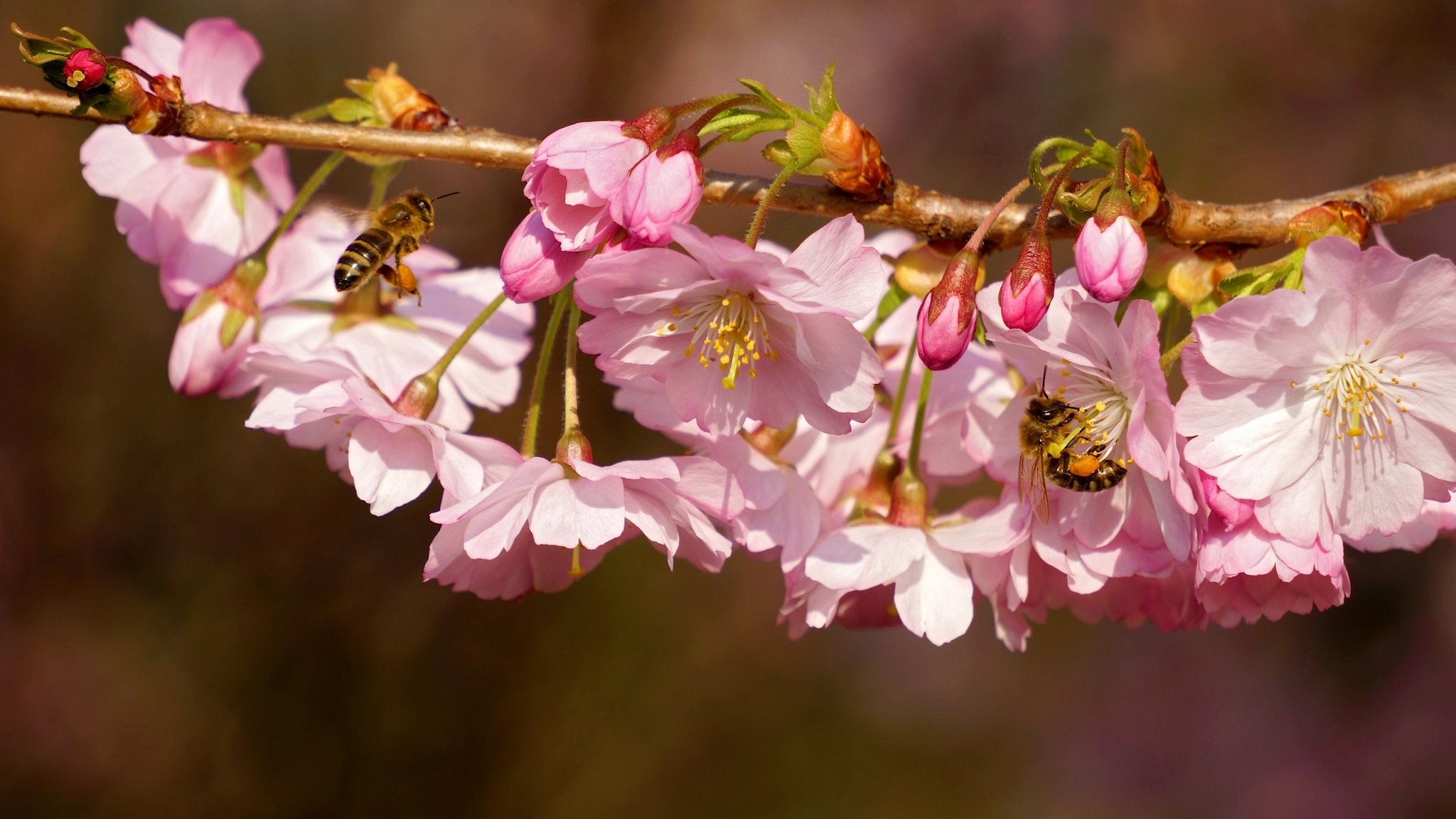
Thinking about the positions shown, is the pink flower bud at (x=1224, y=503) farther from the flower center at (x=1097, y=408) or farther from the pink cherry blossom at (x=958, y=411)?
the pink cherry blossom at (x=958, y=411)

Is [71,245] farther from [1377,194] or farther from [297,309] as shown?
[1377,194]

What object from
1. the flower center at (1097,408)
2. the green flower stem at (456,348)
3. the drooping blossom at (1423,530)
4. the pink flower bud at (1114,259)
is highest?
the pink flower bud at (1114,259)

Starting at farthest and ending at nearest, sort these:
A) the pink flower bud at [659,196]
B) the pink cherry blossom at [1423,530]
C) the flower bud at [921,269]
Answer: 1. the flower bud at [921,269]
2. the pink cherry blossom at [1423,530]
3. the pink flower bud at [659,196]

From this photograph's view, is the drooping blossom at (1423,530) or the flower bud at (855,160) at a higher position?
the flower bud at (855,160)

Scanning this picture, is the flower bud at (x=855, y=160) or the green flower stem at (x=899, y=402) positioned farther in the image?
the green flower stem at (x=899, y=402)

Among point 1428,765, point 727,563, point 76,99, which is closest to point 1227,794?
point 1428,765

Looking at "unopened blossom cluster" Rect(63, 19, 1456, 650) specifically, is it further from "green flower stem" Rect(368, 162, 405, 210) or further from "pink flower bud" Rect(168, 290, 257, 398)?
"green flower stem" Rect(368, 162, 405, 210)

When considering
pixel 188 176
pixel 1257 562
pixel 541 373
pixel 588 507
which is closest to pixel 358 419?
pixel 541 373

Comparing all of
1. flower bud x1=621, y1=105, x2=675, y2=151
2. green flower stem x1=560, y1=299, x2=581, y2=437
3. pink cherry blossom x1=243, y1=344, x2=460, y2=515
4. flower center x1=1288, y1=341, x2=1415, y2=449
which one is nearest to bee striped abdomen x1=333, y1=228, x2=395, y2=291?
pink cherry blossom x1=243, y1=344, x2=460, y2=515

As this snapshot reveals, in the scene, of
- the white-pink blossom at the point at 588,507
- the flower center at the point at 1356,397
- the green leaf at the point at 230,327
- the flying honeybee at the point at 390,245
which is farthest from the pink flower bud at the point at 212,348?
the flower center at the point at 1356,397

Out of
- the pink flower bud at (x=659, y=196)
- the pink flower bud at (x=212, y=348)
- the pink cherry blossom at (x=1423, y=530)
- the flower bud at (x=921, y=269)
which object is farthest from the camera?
the pink flower bud at (x=212, y=348)
